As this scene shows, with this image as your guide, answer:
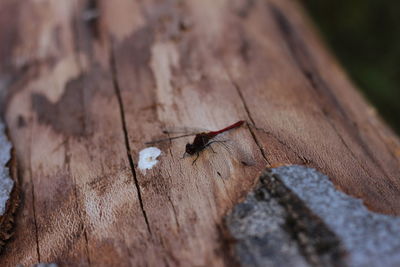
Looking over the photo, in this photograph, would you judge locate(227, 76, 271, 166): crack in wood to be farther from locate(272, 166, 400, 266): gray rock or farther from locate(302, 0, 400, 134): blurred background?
locate(302, 0, 400, 134): blurred background

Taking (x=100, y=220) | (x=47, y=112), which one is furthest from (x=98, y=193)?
(x=47, y=112)

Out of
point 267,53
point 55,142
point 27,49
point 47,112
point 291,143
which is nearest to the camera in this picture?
point 291,143

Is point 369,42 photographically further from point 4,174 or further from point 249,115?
point 4,174

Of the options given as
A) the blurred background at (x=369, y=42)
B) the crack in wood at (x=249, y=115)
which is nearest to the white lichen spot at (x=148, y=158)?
the crack in wood at (x=249, y=115)

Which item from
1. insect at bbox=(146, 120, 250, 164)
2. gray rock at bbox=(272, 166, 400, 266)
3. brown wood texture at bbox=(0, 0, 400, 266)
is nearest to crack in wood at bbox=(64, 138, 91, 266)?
brown wood texture at bbox=(0, 0, 400, 266)

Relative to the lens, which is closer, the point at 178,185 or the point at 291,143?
the point at 178,185

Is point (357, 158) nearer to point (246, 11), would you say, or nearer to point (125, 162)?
point (125, 162)
